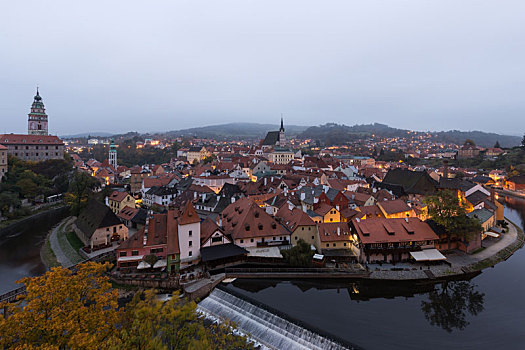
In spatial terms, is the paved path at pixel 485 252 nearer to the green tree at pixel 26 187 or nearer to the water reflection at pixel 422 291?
the water reflection at pixel 422 291

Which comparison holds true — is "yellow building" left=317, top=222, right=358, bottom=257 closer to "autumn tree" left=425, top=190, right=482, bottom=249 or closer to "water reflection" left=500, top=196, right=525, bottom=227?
"autumn tree" left=425, top=190, right=482, bottom=249

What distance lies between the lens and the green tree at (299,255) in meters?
32.7

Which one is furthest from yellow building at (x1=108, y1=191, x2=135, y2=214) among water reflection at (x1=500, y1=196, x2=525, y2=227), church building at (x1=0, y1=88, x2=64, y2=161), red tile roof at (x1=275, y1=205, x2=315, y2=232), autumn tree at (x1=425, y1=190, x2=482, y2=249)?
water reflection at (x1=500, y1=196, x2=525, y2=227)

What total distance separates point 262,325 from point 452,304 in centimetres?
1945

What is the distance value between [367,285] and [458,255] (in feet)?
52.1

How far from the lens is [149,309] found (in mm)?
12898

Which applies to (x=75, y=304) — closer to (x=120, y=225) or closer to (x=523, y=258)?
(x=120, y=225)

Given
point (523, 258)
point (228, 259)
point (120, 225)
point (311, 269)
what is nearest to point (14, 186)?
point (120, 225)

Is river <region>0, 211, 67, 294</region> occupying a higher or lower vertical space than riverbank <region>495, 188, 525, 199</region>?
lower

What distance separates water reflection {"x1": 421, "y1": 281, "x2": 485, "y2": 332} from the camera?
24.8 m

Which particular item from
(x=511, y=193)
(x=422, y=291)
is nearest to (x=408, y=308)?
(x=422, y=291)

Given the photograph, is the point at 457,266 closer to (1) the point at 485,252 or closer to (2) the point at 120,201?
(1) the point at 485,252

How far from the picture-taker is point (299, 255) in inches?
1294

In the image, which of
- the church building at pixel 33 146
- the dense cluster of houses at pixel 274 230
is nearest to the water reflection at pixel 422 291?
the dense cluster of houses at pixel 274 230
